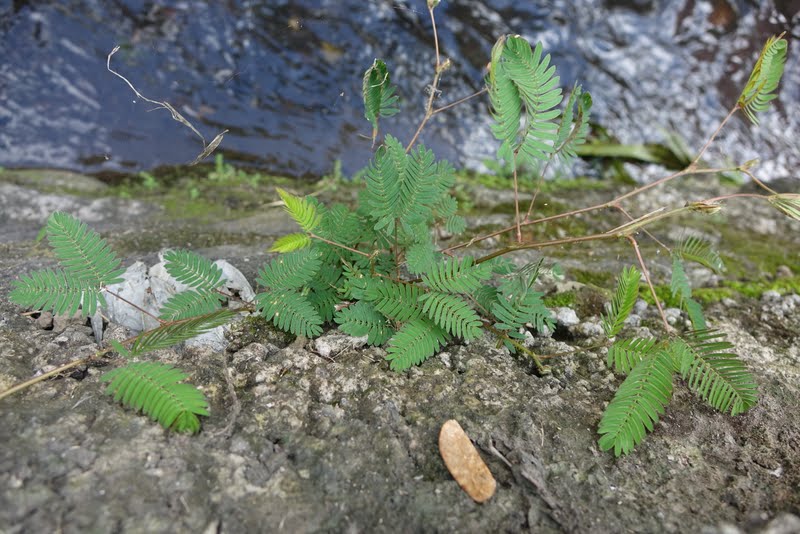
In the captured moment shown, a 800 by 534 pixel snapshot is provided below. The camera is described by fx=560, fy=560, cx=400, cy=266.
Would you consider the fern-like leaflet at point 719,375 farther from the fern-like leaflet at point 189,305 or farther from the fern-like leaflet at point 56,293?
the fern-like leaflet at point 56,293

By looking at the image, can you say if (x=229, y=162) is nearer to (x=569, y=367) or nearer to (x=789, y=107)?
(x=569, y=367)

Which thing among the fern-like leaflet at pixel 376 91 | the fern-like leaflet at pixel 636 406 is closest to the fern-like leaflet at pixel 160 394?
the fern-like leaflet at pixel 376 91

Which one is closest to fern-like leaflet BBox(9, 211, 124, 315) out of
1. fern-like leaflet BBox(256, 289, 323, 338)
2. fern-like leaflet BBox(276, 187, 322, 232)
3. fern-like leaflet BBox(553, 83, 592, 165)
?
fern-like leaflet BBox(256, 289, 323, 338)

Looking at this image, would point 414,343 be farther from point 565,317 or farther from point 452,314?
point 565,317

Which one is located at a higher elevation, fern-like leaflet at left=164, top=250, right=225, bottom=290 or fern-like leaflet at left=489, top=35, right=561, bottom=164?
fern-like leaflet at left=489, top=35, right=561, bottom=164

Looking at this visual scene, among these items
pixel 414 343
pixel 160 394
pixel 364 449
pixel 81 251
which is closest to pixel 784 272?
pixel 414 343

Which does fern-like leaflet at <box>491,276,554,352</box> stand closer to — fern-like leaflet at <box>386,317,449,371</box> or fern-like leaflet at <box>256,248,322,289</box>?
fern-like leaflet at <box>386,317,449,371</box>
